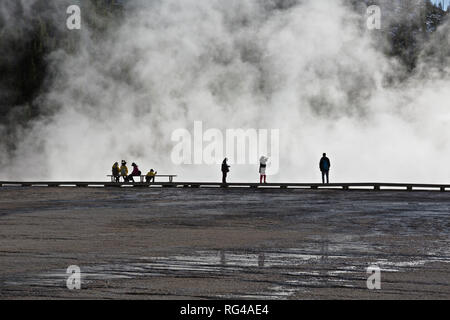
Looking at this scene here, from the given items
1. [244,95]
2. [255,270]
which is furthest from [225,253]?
[244,95]

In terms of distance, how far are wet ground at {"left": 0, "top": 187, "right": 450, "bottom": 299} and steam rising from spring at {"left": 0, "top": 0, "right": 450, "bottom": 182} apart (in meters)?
78.8

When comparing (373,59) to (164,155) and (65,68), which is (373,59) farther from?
(65,68)

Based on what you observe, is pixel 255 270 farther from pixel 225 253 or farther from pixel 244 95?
pixel 244 95

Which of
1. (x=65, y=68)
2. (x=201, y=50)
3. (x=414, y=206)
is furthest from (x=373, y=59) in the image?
(x=414, y=206)

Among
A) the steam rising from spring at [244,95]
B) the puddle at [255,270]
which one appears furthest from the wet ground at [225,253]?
the steam rising from spring at [244,95]

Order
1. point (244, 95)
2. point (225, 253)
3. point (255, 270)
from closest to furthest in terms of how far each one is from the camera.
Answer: point (255, 270) < point (225, 253) < point (244, 95)

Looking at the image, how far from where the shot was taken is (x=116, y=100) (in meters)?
98.1

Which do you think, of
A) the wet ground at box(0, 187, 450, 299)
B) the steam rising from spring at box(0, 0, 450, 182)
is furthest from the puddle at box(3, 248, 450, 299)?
the steam rising from spring at box(0, 0, 450, 182)

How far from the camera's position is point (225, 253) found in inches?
404

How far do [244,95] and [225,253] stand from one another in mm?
90573

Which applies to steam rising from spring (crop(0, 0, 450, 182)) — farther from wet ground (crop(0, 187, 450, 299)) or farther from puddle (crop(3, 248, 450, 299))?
puddle (crop(3, 248, 450, 299))
